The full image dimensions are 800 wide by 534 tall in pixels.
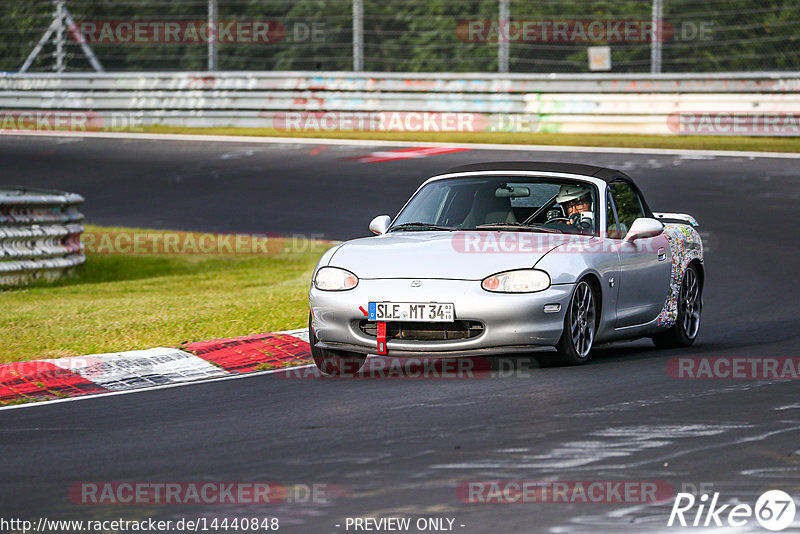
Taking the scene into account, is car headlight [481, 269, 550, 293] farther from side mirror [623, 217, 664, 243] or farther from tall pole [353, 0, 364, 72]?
tall pole [353, 0, 364, 72]

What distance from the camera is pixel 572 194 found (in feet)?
30.9

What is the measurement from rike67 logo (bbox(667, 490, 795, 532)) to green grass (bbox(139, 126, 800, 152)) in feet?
61.1

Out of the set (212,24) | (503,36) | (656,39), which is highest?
(212,24)

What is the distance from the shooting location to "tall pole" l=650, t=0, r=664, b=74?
24000mm

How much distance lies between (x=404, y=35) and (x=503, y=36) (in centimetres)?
226

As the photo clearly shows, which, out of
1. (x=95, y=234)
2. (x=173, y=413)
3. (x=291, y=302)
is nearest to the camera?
(x=173, y=413)

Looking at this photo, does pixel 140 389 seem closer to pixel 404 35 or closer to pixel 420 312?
pixel 420 312

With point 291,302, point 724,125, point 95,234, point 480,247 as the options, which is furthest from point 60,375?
point 724,125

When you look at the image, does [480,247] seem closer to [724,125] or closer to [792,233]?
[792,233]

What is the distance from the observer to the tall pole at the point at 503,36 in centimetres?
2531

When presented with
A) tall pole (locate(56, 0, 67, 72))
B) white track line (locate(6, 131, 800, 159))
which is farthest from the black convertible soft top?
tall pole (locate(56, 0, 67, 72))

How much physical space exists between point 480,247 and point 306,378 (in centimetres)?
136

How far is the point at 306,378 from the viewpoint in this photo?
8.50 metres

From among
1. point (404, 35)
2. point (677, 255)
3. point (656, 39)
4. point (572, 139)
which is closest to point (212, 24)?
point (404, 35)
